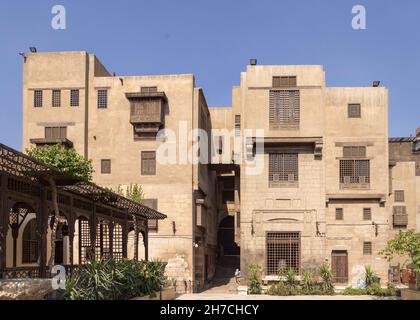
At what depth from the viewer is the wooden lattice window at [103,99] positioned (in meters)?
41.9

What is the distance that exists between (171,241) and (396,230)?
65.5 feet

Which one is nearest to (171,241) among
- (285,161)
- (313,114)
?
(285,161)

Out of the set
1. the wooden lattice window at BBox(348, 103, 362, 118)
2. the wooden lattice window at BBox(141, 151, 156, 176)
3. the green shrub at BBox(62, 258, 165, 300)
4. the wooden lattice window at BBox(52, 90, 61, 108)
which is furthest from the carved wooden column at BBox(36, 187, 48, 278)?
the wooden lattice window at BBox(348, 103, 362, 118)

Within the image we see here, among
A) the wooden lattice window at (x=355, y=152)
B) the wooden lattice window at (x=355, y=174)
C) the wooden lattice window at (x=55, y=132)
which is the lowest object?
the wooden lattice window at (x=355, y=174)

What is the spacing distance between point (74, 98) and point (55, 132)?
274 cm

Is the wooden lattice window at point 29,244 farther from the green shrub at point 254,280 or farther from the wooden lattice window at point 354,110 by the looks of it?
the wooden lattice window at point 354,110

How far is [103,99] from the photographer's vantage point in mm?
41969

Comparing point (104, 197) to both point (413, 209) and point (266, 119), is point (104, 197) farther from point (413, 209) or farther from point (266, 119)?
point (413, 209)

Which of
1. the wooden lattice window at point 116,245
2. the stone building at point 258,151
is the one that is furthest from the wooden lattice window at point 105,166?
the wooden lattice window at point 116,245

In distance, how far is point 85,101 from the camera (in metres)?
41.7

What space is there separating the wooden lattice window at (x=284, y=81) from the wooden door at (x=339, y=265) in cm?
1171

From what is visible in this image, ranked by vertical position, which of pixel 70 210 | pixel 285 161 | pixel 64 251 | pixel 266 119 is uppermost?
pixel 266 119

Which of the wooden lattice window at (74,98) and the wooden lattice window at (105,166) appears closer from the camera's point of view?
the wooden lattice window at (105,166)
